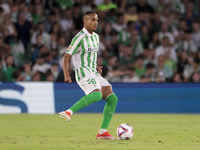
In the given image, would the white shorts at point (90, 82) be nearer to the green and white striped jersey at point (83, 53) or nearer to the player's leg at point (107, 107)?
the green and white striped jersey at point (83, 53)

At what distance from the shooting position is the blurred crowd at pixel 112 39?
500 inches

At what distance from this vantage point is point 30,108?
39.2 feet

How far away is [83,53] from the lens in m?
6.55

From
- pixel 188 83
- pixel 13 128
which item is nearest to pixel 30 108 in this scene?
pixel 13 128

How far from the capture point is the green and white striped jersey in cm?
646

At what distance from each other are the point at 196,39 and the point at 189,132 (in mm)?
Answer: 7417

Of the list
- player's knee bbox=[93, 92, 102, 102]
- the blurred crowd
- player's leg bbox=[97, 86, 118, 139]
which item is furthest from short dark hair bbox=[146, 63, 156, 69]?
player's knee bbox=[93, 92, 102, 102]

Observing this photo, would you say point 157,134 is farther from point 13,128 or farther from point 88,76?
point 13,128

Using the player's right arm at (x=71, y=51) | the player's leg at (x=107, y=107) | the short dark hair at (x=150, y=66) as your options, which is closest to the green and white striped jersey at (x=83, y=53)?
the player's right arm at (x=71, y=51)

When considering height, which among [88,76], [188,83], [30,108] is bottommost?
[30,108]

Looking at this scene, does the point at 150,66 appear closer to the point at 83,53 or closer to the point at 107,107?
the point at 107,107

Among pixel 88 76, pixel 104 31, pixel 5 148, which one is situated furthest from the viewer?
pixel 104 31

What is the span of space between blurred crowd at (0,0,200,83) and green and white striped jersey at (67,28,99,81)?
214 inches

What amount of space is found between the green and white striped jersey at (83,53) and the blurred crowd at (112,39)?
543 centimetres
